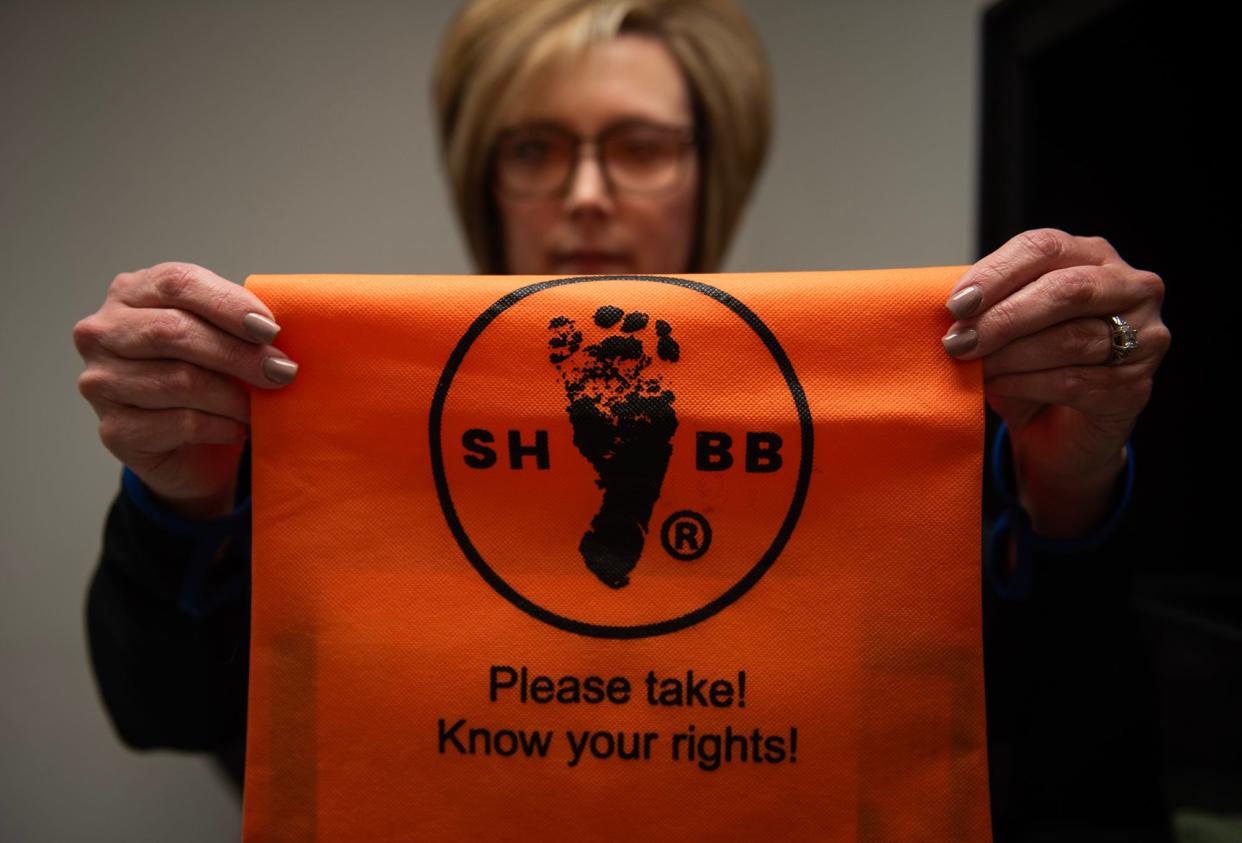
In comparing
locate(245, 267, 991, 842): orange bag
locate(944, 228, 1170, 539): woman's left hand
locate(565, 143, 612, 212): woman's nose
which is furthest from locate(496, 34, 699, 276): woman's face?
locate(944, 228, 1170, 539): woman's left hand

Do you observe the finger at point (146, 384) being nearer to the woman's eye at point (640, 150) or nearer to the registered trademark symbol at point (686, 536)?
the registered trademark symbol at point (686, 536)

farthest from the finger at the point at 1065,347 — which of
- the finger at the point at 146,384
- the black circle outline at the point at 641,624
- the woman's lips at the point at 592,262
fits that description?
the finger at the point at 146,384

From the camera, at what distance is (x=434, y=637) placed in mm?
516

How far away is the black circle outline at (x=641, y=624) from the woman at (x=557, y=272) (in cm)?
11

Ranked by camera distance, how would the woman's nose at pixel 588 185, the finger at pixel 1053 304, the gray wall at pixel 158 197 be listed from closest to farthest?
the finger at pixel 1053 304 → the woman's nose at pixel 588 185 → the gray wall at pixel 158 197

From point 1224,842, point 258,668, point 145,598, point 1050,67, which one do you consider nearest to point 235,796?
point 145,598

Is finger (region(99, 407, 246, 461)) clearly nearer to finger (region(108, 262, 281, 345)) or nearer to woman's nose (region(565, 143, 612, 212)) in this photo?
finger (region(108, 262, 281, 345))

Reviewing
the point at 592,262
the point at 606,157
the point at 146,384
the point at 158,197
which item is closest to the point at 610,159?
the point at 606,157

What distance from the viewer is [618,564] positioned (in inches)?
20.5

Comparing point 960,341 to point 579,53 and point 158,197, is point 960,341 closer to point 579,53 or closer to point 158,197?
point 579,53

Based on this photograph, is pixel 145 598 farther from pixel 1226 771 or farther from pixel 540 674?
pixel 1226 771

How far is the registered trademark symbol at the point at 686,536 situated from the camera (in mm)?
521

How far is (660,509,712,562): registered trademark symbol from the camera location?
521 mm

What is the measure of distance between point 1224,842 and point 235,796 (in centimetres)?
114
